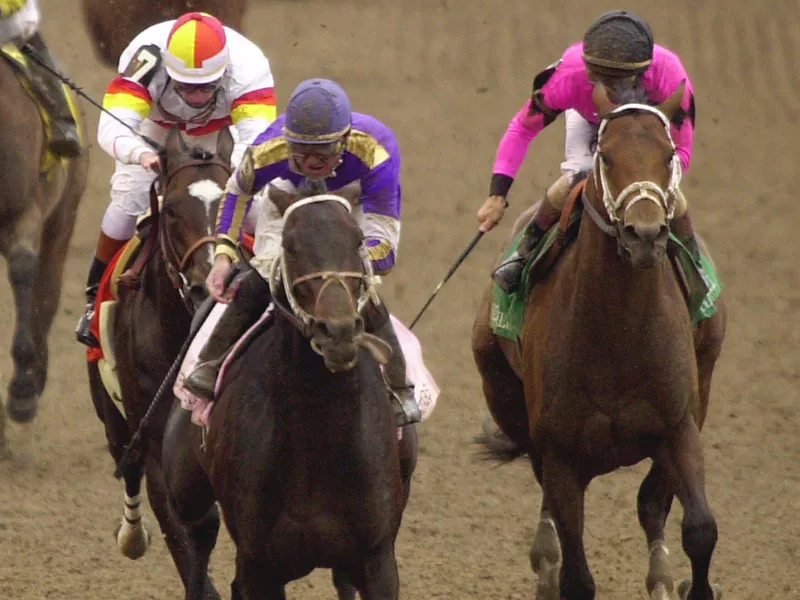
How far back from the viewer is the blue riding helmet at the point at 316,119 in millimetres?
4957

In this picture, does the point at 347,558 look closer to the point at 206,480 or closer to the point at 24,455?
the point at 206,480

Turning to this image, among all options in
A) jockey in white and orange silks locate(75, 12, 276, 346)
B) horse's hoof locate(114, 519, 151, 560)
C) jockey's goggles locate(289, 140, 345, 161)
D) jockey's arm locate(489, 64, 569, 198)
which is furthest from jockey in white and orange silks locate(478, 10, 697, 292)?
horse's hoof locate(114, 519, 151, 560)

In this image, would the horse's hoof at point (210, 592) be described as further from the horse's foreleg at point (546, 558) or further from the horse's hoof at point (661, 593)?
the horse's hoof at point (661, 593)

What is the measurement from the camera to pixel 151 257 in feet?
21.7

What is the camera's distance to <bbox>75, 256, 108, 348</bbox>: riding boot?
23.6 feet

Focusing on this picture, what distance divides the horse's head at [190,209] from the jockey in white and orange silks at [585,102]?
44.3 inches

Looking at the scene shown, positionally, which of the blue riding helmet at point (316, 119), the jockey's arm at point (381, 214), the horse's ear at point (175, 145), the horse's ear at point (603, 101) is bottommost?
the horse's ear at point (175, 145)

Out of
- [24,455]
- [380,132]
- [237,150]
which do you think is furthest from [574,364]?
[24,455]

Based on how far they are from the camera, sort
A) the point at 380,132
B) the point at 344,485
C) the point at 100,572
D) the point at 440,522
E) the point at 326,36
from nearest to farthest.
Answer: the point at 344,485 < the point at 380,132 < the point at 100,572 < the point at 440,522 < the point at 326,36

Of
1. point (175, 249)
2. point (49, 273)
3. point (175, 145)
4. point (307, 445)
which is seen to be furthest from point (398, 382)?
point (49, 273)

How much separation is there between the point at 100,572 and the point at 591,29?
10.6 ft

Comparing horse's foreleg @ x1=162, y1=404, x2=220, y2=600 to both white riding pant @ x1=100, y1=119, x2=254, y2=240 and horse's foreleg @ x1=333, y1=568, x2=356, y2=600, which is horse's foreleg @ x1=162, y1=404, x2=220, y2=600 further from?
white riding pant @ x1=100, y1=119, x2=254, y2=240

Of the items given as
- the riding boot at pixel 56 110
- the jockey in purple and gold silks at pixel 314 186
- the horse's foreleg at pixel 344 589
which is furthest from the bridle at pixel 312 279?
the riding boot at pixel 56 110

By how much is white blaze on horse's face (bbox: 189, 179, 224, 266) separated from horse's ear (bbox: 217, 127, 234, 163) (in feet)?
0.68
